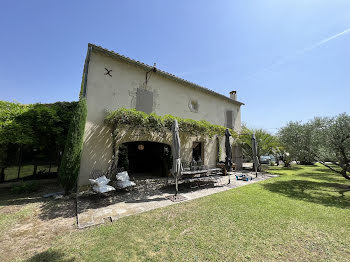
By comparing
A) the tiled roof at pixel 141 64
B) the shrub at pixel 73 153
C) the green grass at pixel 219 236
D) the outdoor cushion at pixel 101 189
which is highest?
the tiled roof at pixel 141 64

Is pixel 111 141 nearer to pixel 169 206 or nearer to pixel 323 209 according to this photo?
pixel 169 206

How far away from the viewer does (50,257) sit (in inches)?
105

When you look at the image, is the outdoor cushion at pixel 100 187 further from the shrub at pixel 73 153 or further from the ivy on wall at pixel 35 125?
the ivy on wall at pixel 35 125

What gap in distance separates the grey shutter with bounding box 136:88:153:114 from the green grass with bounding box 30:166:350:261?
560 cm

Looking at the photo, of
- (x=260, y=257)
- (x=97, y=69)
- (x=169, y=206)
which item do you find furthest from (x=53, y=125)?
(x=260, y=257)

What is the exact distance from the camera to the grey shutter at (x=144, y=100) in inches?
327

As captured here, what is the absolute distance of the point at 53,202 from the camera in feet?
17.5

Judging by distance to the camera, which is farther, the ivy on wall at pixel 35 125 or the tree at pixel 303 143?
the tree at pixel 303 143

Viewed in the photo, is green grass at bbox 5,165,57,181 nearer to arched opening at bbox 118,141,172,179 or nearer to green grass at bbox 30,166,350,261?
arched opening at bbox 118,141,172,179

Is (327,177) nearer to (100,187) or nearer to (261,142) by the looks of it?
(261,142)

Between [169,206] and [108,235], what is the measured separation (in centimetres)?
223

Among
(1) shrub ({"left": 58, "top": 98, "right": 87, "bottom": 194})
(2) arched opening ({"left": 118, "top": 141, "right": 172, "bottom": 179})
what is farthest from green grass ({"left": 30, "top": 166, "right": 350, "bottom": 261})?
(2) arched opening ({"left": 118, "top": 141, "right": 172, "bottom": 179})

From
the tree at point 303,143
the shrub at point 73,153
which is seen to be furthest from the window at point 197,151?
the shrub at point 73,153

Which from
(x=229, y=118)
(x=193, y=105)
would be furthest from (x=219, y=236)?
(x=229, y=118)
